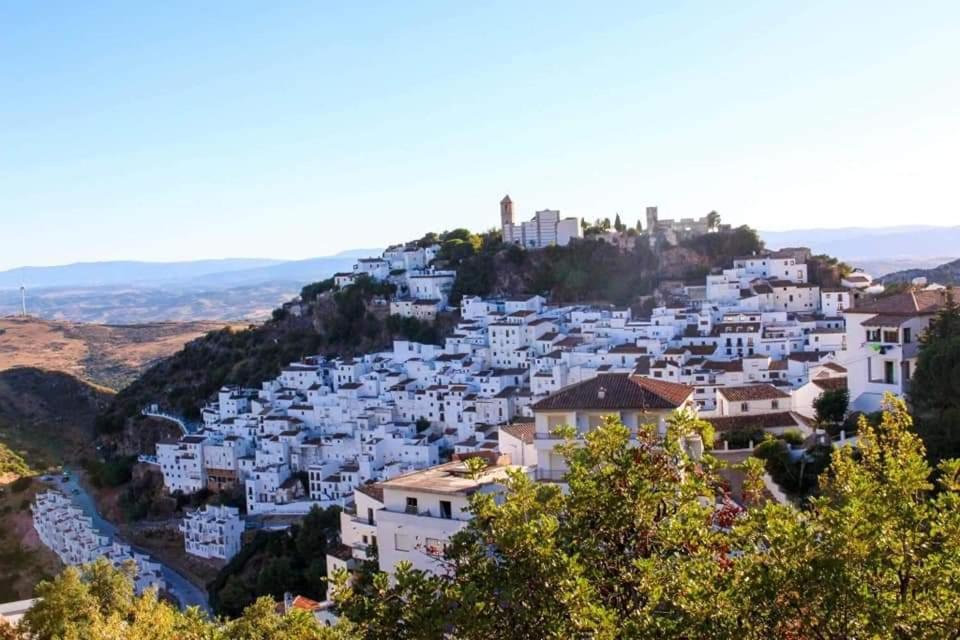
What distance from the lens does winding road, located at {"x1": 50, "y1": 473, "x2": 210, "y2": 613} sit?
35.2m

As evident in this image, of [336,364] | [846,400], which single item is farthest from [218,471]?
[846,400]

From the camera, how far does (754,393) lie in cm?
2847

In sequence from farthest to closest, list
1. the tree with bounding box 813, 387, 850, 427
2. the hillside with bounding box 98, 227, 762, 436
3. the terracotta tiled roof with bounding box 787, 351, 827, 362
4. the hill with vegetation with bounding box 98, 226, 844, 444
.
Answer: the hillside with bounding box 98, 227, 762, 436, the hill with vegetation with bounding box 98, 226, 844, 444, the terracotta tiled roof with bounding box 787, 351, 827, 362, the tree with bounding box 813, 387, 850, 427

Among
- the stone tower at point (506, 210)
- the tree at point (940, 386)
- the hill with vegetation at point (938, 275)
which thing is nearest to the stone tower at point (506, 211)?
the stone tower at point (506, 210)

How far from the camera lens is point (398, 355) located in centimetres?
5062

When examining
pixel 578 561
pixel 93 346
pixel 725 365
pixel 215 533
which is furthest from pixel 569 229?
pixel 93 346

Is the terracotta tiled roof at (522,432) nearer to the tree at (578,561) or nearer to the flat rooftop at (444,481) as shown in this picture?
the flat rooftop at (444,481)

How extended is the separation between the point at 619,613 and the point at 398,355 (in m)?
43.9

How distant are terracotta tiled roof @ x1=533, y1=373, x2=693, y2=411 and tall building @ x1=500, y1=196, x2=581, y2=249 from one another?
146 feet

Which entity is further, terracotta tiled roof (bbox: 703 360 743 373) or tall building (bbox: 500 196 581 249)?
tall building (bbox: 500 196 581 249)

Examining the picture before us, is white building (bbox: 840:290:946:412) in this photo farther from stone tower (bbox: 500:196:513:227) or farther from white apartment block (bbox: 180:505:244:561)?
stone tower (bbox: 500:196:513:227)

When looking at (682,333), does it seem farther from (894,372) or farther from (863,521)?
(863,521)

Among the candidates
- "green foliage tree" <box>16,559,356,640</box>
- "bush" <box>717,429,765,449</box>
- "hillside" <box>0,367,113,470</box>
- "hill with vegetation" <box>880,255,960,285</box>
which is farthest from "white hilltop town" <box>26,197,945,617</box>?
"hill with vegetation" <box>880,255,960,285</box>

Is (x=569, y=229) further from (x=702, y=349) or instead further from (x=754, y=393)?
(x=754, y=393)
